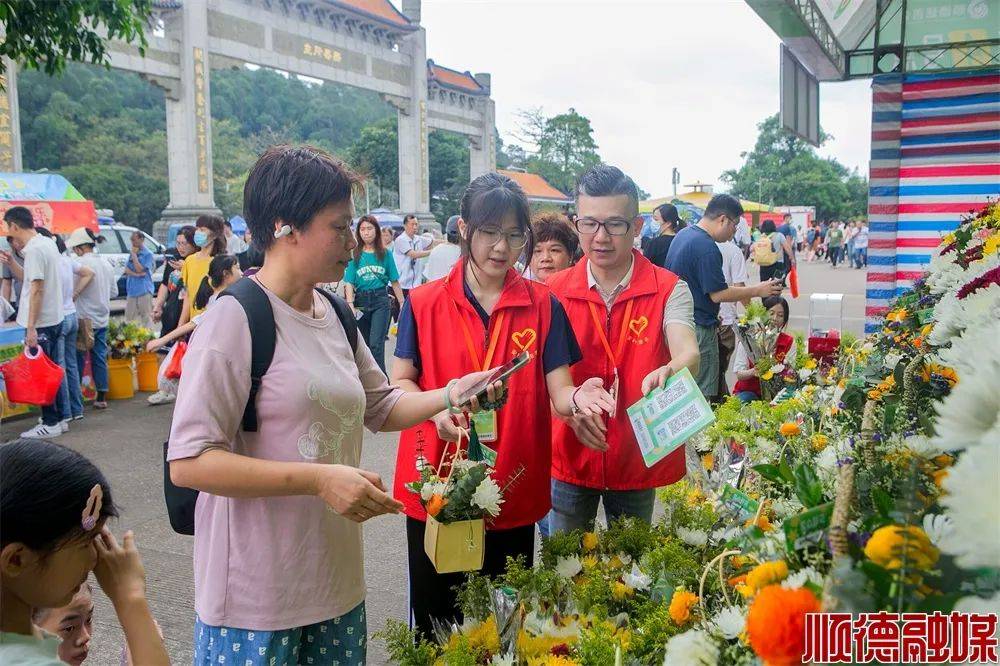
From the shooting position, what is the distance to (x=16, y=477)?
54.4 inches

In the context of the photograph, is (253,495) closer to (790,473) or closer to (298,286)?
(298,286)

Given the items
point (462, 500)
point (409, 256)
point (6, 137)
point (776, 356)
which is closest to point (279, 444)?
point (462, 500)

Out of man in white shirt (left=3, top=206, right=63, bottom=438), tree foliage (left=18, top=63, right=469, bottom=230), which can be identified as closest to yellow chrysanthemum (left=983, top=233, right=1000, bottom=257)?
man in white shirt (left=3, top=206, right=63, bottom=438)

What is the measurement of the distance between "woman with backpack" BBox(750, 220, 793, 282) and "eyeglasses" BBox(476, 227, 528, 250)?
200 inches

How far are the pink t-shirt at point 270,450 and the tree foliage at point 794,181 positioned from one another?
6276 centimetres

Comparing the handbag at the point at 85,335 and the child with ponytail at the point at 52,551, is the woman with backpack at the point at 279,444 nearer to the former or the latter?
the child with ponytail at the point at 52,551

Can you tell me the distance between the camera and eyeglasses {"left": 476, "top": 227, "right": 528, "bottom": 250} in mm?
2453

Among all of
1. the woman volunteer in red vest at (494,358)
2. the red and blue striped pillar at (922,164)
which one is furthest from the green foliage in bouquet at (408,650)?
the red and blue striped pillar at (922,164)

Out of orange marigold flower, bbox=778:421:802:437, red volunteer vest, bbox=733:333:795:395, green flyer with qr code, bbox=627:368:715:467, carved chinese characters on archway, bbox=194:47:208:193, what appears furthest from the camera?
carved chinese characters on archway, bbox=194:47:208:193

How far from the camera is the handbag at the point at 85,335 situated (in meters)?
7.29

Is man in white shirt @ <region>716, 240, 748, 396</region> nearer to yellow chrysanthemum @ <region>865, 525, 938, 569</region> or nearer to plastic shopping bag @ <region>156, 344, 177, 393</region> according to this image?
plastic shopping bag @ <region>156, 344, 177, 393</region>

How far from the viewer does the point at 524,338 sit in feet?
8.16

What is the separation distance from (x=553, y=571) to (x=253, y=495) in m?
0.80

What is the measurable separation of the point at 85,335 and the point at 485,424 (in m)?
6.17
